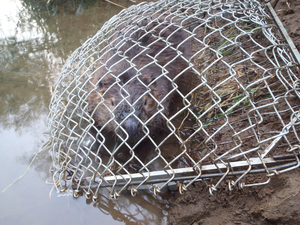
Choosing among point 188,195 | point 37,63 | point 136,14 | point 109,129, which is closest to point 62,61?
point 37,63

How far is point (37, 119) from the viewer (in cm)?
266

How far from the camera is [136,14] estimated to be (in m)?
2.44

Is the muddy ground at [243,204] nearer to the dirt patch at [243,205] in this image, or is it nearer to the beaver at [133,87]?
→ the dirt patch at [243,205]

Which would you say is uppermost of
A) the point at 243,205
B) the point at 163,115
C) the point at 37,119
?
the point at 163,115

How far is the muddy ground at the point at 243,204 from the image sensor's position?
1347 mm

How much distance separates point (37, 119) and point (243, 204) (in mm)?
2331

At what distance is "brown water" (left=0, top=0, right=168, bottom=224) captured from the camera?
180 cm

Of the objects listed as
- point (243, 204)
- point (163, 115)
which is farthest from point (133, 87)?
point (243, 204)

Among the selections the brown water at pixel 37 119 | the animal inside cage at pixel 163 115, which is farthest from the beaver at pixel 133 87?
the brown water at pixel 37 119

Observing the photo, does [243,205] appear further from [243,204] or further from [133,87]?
[133,87]

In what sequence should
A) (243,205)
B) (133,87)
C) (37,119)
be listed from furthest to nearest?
(37,119)
(133,87)
(243,205)

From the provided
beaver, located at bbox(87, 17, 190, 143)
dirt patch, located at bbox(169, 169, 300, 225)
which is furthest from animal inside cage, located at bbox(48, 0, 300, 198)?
dirt patch, located at bbox(169, 169, 300, 225)

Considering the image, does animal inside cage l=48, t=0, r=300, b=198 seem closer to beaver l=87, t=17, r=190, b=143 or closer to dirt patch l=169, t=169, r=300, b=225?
beaver l=87, t=17, r=190, b=143

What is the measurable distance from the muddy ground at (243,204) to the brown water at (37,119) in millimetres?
202
